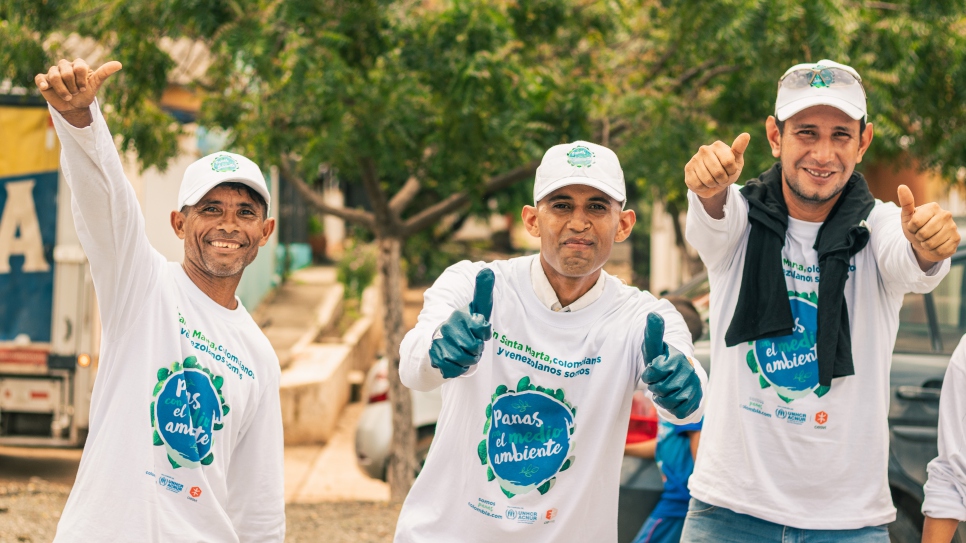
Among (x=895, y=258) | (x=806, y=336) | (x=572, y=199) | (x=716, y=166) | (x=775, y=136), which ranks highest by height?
(x=775, y=136)

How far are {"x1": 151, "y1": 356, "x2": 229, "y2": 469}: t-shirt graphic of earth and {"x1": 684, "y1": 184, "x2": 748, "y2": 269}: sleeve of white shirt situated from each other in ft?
4.65

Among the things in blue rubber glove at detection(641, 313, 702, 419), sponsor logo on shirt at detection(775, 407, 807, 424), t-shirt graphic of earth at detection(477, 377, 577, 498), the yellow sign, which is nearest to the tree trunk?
the yellow sign

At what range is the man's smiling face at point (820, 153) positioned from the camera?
3.02 meters

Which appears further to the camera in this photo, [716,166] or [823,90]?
[823,90]

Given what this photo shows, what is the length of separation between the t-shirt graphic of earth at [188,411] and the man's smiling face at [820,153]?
177 centimetres

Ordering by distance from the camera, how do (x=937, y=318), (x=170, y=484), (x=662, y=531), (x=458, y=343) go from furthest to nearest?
1. (x=937, y=318)
2. (x=662, y=531)
3. (x=170, y=484)
4. (x=458, y=343)

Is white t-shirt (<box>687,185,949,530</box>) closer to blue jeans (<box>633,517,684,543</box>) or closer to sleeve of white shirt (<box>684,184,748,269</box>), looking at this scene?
sleeve of white shirt (<box>684,184,748,269</box>)

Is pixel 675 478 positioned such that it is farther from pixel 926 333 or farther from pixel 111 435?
pixel 111 435

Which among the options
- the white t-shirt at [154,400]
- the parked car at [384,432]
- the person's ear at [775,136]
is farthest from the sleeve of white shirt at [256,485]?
the parked car at [384,432]

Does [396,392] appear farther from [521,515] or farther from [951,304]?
[521,515]

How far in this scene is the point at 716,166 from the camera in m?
2.74

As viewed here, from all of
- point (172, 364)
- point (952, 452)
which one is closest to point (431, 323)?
point (172, 364)

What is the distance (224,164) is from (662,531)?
7.11ft

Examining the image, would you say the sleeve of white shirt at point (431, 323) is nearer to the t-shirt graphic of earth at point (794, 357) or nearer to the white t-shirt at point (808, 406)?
the white t-shirt at point (808, 406)
